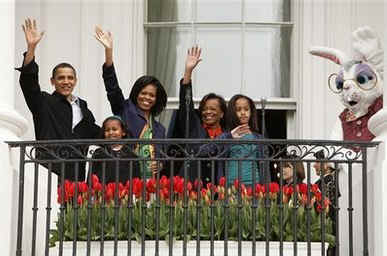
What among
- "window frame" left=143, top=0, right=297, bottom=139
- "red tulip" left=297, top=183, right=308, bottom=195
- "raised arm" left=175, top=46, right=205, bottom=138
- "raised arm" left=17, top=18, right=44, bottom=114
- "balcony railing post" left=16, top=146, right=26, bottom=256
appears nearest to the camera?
"balcony railing post" left=16, top=146, right=26, bottom=256

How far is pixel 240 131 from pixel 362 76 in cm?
127

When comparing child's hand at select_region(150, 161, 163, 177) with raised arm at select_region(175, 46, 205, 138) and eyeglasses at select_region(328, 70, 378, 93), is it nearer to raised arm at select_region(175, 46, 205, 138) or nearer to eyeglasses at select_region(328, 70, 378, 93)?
raised arm at select_region(175, 46, 205, 138)

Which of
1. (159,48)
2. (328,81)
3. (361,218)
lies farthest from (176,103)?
(361,218)

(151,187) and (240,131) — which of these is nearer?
(151,187)

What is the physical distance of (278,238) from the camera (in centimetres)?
1188

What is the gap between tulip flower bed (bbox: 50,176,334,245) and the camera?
11.8 metres

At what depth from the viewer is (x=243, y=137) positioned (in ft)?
41.5

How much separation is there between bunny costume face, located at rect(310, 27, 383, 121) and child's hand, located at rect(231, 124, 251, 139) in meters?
1.04

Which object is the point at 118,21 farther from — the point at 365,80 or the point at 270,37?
the point at 365,80

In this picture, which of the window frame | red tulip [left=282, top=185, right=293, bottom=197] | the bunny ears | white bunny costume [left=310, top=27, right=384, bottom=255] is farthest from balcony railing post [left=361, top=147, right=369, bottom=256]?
the window frame

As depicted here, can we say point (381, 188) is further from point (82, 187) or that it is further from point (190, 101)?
point (82, 187)

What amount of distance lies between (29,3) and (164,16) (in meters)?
1.34

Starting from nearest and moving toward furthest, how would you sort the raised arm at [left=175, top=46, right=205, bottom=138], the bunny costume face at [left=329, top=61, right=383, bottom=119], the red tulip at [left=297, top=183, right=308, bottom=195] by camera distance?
the red tulip at [left=297, top=183, right=308, bottom=195], the raised arm at [left=175, top=46, right=205, bottom=138], the bunny costume face at [left=329, top=61, right=383, bottom=119]

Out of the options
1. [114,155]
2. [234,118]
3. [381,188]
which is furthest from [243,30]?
[381,188]
